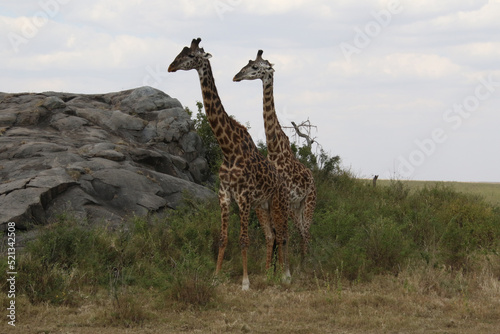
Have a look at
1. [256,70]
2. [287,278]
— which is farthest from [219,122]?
[287,278]

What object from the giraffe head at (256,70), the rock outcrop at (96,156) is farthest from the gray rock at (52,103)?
the giraffe head at (256,70)

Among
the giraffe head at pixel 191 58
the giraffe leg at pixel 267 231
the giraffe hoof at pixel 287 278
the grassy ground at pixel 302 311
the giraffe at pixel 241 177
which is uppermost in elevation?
the giraffe head at pixel 191 58

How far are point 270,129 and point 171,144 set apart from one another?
7.06 meters

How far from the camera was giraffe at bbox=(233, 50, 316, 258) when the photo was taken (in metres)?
11.7

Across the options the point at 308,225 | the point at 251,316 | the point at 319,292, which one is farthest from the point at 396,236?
the point at 251,316

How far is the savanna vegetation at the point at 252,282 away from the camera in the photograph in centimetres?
790

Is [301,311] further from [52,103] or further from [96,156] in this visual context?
[52,103]

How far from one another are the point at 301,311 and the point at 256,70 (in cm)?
482

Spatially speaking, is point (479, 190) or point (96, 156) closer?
point (96, 156)

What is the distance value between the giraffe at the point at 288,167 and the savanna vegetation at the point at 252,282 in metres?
0.36

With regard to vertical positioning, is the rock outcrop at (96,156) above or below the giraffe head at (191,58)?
below

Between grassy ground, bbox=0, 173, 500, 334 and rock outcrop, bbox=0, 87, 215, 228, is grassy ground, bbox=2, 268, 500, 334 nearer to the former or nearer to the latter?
grassy ground, bbox=0, 173, 500, 334

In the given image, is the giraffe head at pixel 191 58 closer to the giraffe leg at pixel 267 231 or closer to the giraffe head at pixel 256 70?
the giraffe head at pixel 256 70

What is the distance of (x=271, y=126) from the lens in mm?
12062
